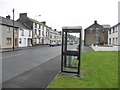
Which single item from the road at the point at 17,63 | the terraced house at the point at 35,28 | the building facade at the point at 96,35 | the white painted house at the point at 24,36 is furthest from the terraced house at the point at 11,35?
the building facade at the point at 96,35

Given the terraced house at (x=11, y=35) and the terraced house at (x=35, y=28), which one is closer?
the terraced house at (x=11, y=35)

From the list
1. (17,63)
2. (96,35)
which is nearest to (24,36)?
(96,35)

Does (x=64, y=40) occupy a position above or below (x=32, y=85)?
above

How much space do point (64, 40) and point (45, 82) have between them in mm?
3893

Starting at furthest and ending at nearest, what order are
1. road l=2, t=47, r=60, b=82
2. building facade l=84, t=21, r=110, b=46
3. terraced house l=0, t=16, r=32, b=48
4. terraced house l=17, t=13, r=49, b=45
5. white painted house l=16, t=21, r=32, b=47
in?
1. building facade l=84, t=21, r=110, b=46
2. terraced house l=17, t=13, r=49, b=45
3. white painted house l=16, t=21, r=32, b=47
4. terraced house l=0, t=16, r=32, b=48
5. road l=2, t=47, r=60, b=82

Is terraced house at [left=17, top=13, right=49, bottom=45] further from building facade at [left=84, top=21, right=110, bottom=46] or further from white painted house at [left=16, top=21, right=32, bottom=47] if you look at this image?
building facade at [left=84, top=21, right=110, bottom=46]

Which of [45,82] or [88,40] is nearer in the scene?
[45,82]

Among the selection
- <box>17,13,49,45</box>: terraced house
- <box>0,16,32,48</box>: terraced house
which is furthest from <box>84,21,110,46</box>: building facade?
<box>0,16,32,48</box>: terraced house

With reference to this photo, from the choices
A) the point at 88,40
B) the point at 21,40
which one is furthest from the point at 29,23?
the point at 88,40

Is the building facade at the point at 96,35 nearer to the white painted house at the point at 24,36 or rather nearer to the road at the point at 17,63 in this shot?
the white painted house at the point at 24,36

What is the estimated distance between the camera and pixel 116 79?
9914 millimetres

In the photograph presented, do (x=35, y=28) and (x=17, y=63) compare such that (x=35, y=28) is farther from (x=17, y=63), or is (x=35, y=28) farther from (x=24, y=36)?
(x=17, y=63)

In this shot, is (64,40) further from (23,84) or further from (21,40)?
(21,40)

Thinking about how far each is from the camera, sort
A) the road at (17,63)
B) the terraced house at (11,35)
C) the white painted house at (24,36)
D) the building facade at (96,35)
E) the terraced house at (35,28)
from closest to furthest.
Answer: the road at (17,63), the terraced house at (11,35), the white painted house at (24,36), the terraced house at (35,28), the building facade at (96,35)
